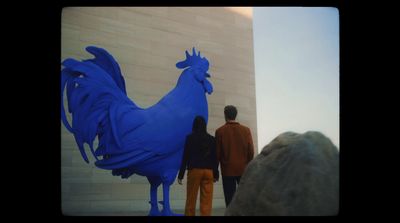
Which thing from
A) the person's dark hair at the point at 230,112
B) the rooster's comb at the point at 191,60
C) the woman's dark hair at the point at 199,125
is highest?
the rooster's comb at the point at 191,60

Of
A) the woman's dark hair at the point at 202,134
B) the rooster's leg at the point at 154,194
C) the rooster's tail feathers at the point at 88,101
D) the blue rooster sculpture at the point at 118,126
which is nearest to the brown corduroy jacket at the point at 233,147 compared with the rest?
the woman's dark hair at the point at 202,134

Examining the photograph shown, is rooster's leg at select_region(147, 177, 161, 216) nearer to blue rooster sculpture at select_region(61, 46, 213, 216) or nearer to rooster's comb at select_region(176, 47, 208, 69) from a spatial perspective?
blue rooster sculpture at select_region(61, 46, 213, 216)

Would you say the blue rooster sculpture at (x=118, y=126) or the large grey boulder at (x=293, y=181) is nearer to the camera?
the large grey boulder at (x=293, y=181)

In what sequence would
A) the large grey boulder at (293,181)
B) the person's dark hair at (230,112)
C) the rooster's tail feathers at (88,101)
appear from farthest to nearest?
the person's dark hair at (230,112)
the rooster's tail feathers at (88,101)
the large grey boulder at (293,181)

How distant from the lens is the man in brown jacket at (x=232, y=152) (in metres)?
5.23

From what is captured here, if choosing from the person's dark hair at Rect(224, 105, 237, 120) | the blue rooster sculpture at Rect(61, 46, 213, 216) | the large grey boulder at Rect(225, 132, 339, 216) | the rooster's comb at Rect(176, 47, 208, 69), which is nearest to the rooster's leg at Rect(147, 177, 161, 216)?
the blue rooster sculpture at Rect(61, 46, 213, 216)

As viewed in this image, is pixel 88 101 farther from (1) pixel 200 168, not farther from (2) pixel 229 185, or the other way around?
(2) pixel 229 185

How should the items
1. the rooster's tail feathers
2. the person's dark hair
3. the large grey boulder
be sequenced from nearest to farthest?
the large grey boulder
the rooster's tail feathers
the person's dark hair

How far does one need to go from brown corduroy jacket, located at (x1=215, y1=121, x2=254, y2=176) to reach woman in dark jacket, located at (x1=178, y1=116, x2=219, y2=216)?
7 centimetres

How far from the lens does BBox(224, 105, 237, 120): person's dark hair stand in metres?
5.38

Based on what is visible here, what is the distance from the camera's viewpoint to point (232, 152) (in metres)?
5.27

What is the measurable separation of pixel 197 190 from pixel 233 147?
20.9 inches

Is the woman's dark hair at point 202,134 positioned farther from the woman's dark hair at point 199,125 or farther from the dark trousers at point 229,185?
the dark trousers at point 229,185

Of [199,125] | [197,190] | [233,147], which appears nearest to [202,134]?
[199,125]
